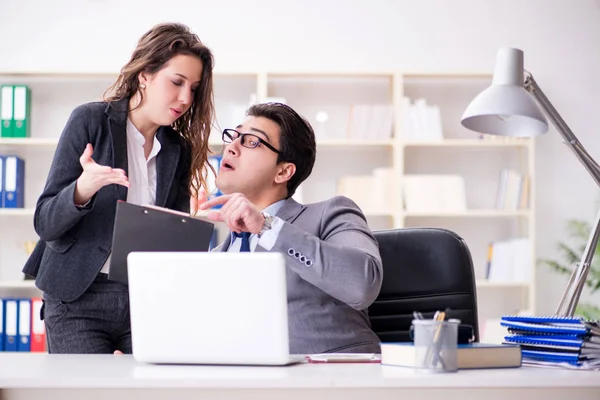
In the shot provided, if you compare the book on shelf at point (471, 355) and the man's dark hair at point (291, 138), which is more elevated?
the man's dark hair at point (291, 138)

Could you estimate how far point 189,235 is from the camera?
64.4 inches

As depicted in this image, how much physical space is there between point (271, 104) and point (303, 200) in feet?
8.97

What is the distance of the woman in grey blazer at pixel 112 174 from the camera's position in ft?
6.27

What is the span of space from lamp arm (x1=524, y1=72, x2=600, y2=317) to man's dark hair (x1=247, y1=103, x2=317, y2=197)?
600 mm

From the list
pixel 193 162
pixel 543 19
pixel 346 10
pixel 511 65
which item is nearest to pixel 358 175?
pixel 346 10

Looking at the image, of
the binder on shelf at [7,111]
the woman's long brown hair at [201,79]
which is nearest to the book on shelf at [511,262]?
the woman's long brown hair at [201,79]

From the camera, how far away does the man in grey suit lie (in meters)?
1.64

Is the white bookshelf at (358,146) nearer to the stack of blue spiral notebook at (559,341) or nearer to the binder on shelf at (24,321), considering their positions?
the binder on shelf at (24,321)

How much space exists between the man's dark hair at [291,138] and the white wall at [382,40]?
9.25 feet

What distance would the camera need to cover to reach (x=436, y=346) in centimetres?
119

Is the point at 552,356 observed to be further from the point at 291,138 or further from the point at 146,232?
the point at 291,138

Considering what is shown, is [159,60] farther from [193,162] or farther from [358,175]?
[358,175]

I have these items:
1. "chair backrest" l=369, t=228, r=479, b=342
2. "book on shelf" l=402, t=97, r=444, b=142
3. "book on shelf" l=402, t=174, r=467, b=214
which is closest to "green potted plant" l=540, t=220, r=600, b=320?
"book on shelf" l=402, t=174, r=467, b=214

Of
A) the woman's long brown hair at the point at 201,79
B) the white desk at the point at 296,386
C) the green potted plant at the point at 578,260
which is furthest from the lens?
the green potted plant at the point at 578,260
